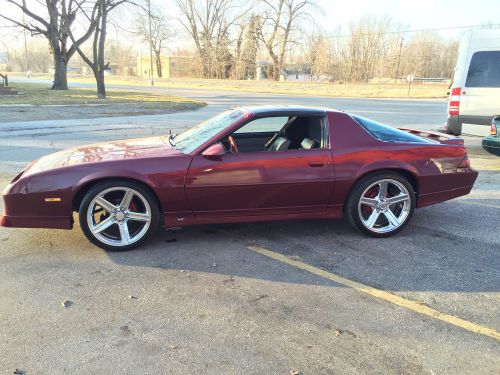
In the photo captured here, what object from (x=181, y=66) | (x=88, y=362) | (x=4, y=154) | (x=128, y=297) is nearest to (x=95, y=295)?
(x=128, y=297)

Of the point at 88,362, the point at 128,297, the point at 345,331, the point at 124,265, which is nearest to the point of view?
the point at 88,362

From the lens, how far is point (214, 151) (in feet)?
13.8

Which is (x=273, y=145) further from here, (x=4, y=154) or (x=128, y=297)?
(x=4, y=154)

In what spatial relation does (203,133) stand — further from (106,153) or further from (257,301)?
(257,301)

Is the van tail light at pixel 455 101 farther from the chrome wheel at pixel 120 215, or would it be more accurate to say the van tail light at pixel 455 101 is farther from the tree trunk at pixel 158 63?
the tree trunk at pixel 158 63

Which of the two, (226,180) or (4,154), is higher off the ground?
(226,180)

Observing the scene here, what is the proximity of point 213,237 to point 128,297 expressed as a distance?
1410 millimetres

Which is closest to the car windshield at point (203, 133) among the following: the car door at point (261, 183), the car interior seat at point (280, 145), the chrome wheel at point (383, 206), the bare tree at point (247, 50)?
the car door at point (261, 183)

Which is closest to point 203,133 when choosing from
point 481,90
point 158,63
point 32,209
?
point 32,209

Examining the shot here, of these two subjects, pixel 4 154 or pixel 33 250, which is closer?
pixel 33 250

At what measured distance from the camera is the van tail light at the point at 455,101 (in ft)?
31.4

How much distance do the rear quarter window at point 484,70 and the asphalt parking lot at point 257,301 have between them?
5462mm

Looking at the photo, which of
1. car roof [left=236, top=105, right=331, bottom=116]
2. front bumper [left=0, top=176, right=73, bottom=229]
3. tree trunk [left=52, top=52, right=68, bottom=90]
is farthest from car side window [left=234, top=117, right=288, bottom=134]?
tree trunk [left=52, top=52, right=68, bottom=90]

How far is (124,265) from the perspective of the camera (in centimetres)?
399
